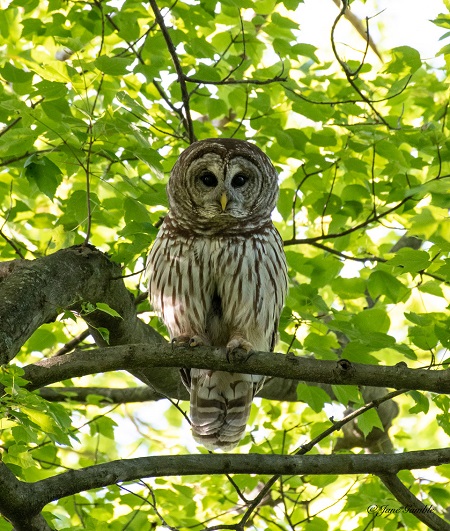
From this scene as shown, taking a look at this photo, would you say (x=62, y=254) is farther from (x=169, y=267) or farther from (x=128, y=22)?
(x=128, y=22)

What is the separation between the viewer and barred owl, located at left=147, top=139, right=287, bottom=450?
13.6ft

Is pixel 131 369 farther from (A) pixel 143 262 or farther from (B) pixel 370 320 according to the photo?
(A) pixel 143 262

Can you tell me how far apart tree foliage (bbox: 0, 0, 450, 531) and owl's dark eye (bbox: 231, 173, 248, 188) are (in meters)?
0.32

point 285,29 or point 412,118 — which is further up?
point 412,118

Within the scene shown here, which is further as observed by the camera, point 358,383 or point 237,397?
point 237,397

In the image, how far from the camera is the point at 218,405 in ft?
15.1

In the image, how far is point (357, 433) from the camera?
602cm

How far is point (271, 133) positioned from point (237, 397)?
1593 mm

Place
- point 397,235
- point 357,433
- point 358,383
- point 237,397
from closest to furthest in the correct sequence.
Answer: point 358,383, point 237,397, point 357,433, point 397,235

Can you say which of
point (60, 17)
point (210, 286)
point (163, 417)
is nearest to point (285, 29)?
point (60, 17)

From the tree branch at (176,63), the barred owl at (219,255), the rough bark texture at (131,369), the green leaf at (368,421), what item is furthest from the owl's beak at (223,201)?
the green leaf at (368,421)

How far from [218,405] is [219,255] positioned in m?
1.01

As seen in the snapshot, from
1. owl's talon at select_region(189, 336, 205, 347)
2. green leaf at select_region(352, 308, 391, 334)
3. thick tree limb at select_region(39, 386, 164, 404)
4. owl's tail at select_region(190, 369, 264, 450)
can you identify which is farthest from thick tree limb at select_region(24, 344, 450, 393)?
thick tree limb at select_region(39, 386, 164, 404)

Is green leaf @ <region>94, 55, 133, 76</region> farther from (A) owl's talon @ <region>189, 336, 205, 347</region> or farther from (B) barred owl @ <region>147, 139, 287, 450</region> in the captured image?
(A) owl's talon @ <region>189, 336, 205, 347</region>
